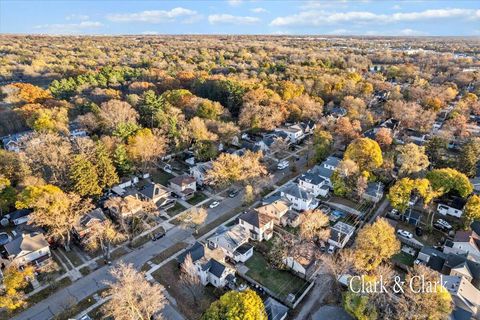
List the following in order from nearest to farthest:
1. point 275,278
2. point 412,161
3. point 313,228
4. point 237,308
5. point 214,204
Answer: point 237,308, point 275,278, point 313,228, point 214,204, point 412,161

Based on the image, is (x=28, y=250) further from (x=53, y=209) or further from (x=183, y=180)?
(x=183, y=180)

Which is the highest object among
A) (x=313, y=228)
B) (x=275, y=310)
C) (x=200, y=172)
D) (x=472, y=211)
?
(x=472, y=211)

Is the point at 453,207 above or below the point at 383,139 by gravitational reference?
below

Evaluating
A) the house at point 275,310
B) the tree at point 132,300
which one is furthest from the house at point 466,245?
the tree at point 132,300

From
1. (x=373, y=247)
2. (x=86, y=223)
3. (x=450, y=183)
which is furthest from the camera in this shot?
(x=450, y=183)

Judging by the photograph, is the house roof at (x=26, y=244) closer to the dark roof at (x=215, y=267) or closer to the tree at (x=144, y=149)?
the dark roof at (x=215, y=267)

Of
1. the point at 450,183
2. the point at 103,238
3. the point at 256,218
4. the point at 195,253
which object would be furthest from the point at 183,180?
the point at 450,183

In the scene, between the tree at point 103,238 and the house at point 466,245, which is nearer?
the tree at point 103,238
